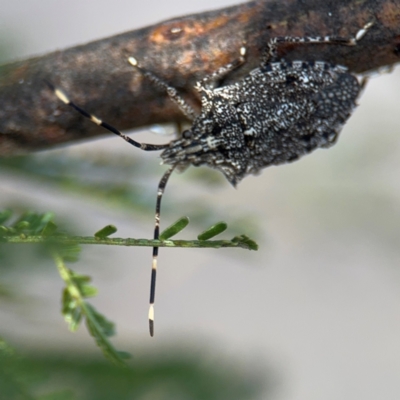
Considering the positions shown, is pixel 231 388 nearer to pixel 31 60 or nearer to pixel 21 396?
pixel 21 396

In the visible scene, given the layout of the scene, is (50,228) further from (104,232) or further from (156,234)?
(156,234)

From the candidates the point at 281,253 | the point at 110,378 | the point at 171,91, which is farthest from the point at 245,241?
the point at 281,253

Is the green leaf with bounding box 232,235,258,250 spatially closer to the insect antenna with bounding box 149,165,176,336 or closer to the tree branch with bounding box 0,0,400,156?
the insect antenna with bounding box 149,165,176,336

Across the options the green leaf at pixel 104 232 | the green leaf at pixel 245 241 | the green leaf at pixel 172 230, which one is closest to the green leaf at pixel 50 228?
the green leaf at pixel 104 232

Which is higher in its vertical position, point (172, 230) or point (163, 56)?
point (163, 56)

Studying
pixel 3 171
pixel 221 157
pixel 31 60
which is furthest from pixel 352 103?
pixel 3 171

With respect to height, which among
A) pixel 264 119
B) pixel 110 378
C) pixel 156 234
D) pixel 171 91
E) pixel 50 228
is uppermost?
pixel 264 119
